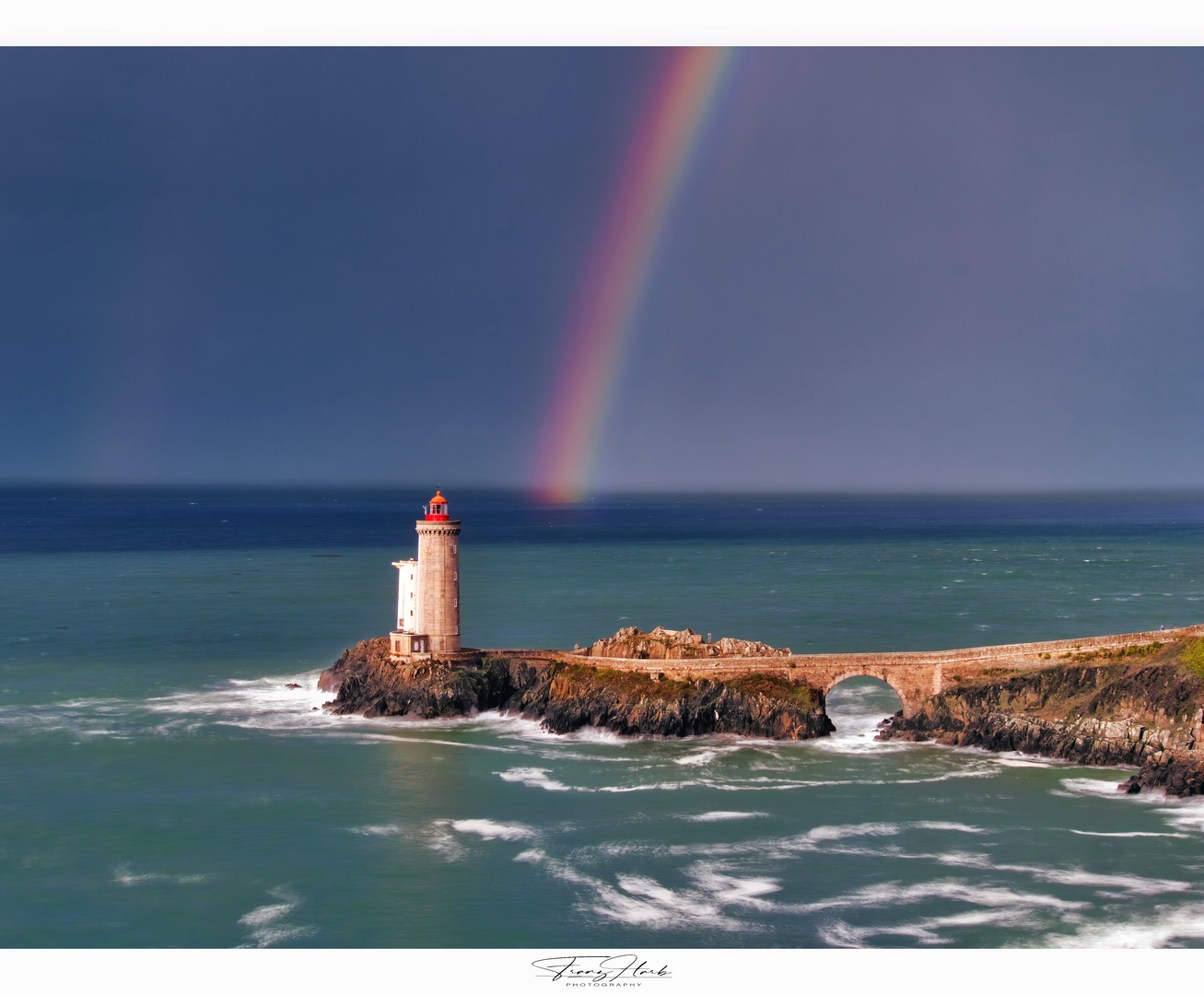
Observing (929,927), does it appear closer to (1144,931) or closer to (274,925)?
(1144,931)

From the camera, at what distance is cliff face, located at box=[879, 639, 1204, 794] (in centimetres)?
5359

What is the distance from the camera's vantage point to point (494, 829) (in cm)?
4944

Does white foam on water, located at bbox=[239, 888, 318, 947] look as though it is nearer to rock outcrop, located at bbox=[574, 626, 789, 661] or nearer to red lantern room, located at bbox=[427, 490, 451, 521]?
rock outcrop, located at bbox=[574, 626, 789, 661]

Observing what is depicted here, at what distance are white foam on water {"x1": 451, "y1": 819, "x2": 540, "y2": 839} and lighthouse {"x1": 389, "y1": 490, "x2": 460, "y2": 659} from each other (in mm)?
20234

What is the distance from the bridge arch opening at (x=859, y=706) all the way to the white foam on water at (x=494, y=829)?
2040 cm

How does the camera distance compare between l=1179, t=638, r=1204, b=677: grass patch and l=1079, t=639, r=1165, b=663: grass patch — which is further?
l=1079, t=639, r=1165, b=663: grass patch

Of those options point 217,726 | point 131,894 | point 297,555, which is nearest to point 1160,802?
point 131,894

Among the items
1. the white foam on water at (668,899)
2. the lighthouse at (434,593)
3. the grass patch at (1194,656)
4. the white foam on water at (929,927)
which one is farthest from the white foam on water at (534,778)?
the grass patch at (1194,656)

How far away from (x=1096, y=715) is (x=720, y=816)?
Result: 1993cm

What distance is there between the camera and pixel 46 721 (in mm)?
67250

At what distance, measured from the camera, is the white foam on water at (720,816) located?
4950cm

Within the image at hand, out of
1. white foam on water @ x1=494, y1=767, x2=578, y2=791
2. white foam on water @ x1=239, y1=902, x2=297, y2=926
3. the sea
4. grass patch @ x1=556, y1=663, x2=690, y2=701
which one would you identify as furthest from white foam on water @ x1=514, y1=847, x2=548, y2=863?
grass patch @ x1=556, y1=663, x2=690, y2=701

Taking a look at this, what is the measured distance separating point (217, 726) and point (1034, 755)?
4225 cm
